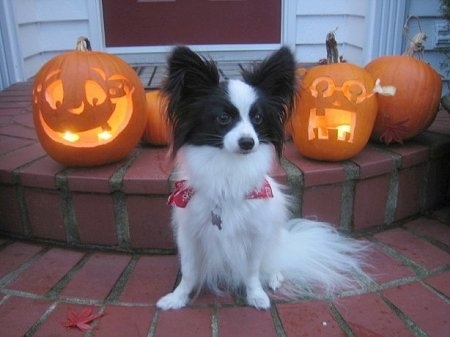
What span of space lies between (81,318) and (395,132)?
175cm

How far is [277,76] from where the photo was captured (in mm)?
1528

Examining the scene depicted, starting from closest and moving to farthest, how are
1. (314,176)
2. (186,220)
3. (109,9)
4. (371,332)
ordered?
(371,332), (186,220), (314,176), (109,9)

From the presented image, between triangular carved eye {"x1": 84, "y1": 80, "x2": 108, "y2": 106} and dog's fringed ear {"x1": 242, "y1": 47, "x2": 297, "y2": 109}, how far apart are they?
75cm

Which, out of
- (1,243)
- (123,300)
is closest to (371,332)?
(123,300)

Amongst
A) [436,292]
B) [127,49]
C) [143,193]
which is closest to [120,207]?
[143,193]

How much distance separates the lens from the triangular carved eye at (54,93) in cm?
196

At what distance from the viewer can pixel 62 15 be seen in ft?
12.6

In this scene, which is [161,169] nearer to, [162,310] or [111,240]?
[111,240]

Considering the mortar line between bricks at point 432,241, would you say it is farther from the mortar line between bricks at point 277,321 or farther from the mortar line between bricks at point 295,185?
the mortar line between bricks at point 277,321

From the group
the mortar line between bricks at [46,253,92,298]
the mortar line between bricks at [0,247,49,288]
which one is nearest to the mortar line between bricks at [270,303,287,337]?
the mortar line between bricks at [46,253,92,298]

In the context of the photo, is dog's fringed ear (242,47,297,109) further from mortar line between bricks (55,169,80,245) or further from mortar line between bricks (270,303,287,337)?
mortar line between bricks (55,169,80,245)

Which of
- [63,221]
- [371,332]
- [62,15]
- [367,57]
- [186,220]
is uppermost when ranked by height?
[62,15]

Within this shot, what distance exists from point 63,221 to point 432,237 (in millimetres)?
1822

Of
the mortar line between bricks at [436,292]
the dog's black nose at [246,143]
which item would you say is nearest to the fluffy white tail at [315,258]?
the mortar line between bricks at [436,292]
